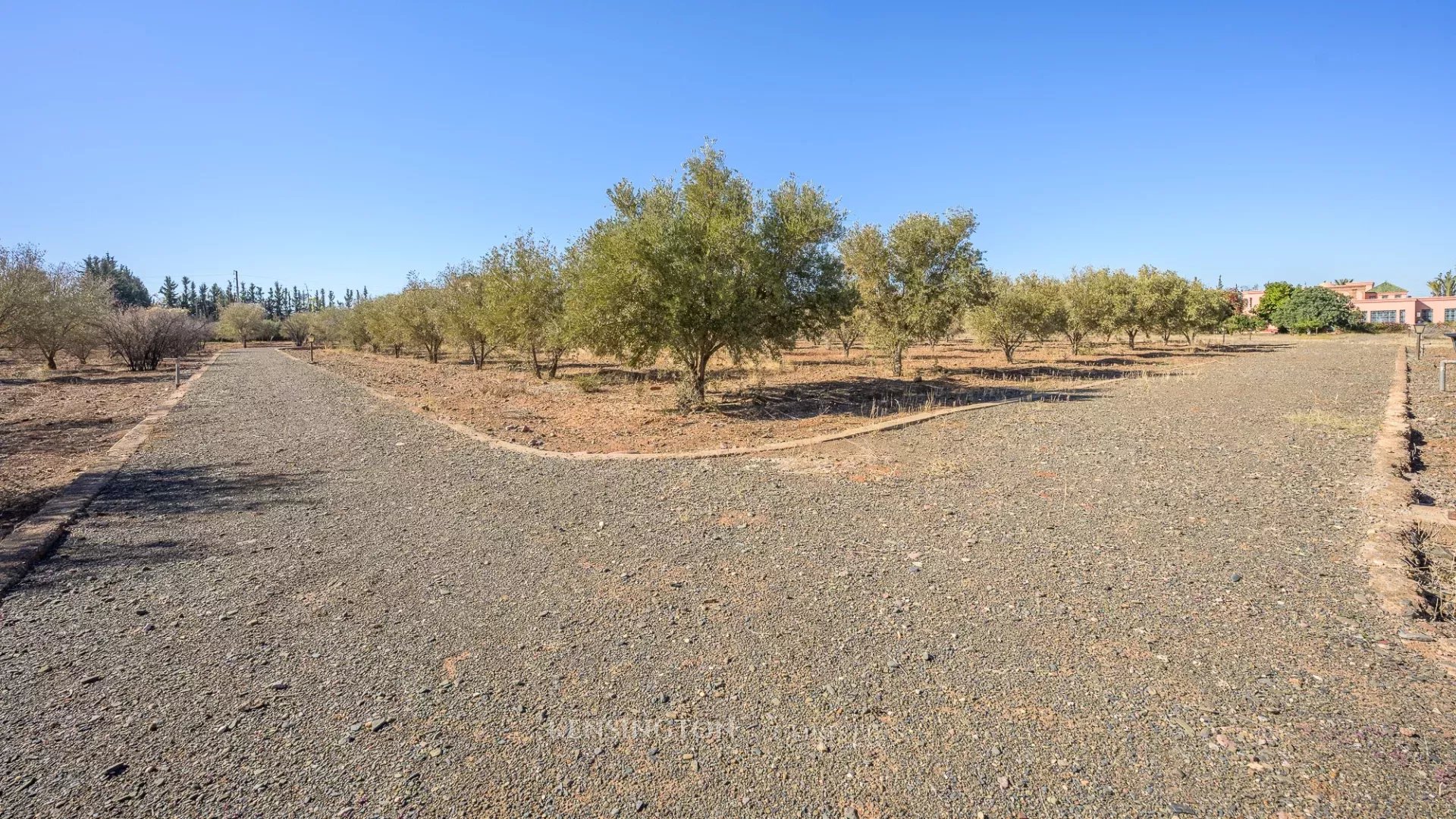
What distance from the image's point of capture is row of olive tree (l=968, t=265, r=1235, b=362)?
32.7m

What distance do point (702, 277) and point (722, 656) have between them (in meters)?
11.1

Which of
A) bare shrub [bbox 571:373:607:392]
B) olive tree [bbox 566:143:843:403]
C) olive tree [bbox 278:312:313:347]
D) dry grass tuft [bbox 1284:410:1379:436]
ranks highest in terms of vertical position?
olive tree [bbox 278:312:313:347]

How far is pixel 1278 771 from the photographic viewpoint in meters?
3.02

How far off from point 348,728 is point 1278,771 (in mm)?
4378

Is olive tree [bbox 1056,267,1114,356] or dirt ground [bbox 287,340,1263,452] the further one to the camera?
olive tree [bbox 1056,267,1114,356]

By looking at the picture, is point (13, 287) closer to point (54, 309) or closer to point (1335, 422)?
point (54, 309)

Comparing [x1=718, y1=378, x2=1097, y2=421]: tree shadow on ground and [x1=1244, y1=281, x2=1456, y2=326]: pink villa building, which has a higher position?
[x1=1244, y1=281, x2=1456, y2=326]: pink villa building

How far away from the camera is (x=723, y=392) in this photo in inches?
780

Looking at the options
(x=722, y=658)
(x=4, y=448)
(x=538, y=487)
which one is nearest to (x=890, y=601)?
(x=722, y=658)

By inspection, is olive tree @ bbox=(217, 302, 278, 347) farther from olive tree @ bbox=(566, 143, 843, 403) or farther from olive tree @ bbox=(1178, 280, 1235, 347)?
olive tree @ bbox=(1178, 280, 1235, 347)

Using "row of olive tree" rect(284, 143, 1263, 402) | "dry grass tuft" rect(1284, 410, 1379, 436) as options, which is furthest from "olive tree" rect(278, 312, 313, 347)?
"dry grass tuft" rect(1284, 410, 1379, 436)

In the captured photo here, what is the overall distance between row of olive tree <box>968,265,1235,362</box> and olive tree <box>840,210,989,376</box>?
24.2ft

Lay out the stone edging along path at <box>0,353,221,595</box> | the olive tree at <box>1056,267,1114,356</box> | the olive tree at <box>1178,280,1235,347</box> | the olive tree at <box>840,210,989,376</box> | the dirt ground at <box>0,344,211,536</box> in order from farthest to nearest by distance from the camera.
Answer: the olive tree at <box>1178,280,1235,347</box>, the olive tree at <box>1056,267,1114,356</box>, the olive tree at <box>840,210,989,376</box>, the dirt ground at <box>0,344,211,536</box>, the stone edging along path at <box>0,353,221,595</box>

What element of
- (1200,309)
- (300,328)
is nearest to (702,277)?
(1200,309)
